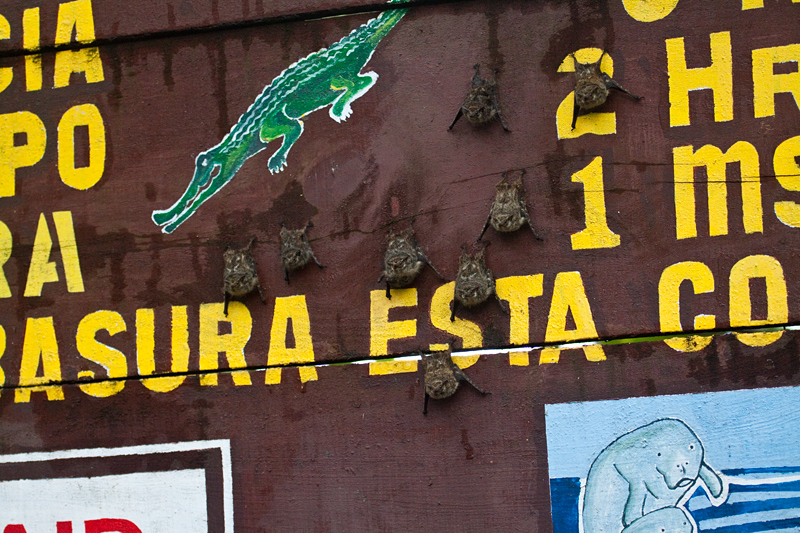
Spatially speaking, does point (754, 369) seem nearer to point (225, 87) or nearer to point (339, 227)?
point (339, 227)

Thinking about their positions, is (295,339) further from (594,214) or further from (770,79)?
(770,79)

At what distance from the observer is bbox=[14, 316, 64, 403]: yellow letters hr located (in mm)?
5059

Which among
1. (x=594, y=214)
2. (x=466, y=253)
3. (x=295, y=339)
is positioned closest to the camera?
(x=594, y=214)

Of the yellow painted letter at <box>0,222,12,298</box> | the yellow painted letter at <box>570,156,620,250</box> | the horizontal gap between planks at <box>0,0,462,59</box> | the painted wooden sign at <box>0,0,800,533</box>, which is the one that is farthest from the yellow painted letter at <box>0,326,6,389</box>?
the yellow painted letter at <box>570,156,620,250</box>

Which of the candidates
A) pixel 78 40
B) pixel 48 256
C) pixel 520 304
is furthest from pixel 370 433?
pixel 78 40

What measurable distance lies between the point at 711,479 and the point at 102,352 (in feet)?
15.0

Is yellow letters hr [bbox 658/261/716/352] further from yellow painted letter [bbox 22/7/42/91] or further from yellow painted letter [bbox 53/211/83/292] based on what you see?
yellow painted letter [bbox 22/7/42/91]

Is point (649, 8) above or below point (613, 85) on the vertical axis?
above

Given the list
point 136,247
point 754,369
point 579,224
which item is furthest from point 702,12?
point 136,247

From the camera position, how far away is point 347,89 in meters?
4.89

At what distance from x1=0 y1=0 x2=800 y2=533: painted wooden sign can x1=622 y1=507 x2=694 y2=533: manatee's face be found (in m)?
0.02

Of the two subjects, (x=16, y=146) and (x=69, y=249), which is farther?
(x=16, y=146)

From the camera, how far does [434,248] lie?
475 cm

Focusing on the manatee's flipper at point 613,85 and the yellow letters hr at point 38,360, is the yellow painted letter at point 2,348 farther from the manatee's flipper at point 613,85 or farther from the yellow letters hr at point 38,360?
the manatee's flipper at point 613,85
